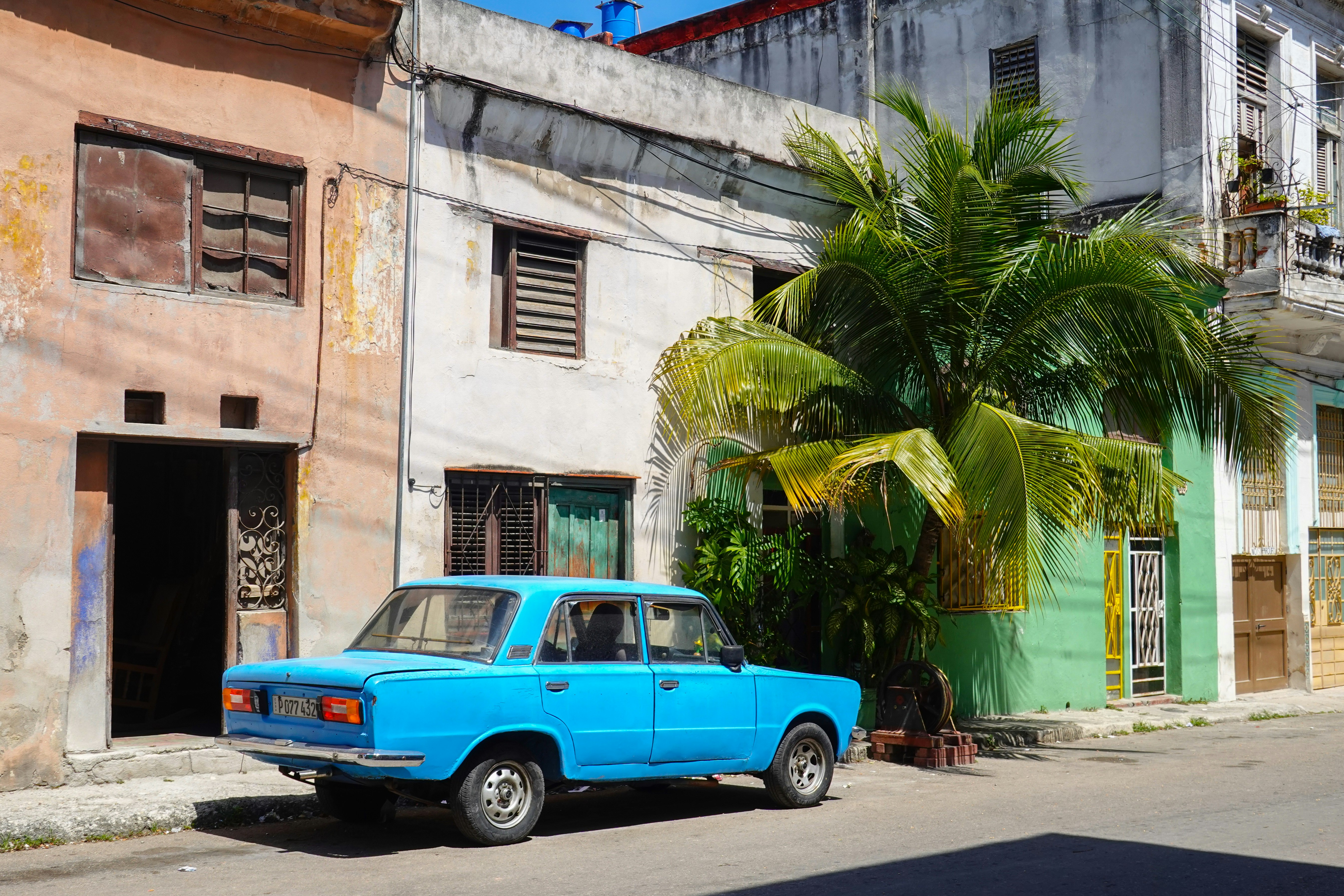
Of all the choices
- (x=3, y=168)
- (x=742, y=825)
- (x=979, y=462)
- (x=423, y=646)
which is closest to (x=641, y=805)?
(x=742, y=825)

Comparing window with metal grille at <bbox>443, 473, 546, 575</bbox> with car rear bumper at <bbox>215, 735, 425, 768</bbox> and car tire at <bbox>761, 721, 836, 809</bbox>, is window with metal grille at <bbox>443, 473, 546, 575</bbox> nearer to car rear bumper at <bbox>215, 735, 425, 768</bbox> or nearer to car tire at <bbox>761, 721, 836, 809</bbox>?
car tire at <bbox>761, 721, 836, 809</bbox>

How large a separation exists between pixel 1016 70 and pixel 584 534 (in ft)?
35.7

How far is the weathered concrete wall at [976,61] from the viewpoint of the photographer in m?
18.3

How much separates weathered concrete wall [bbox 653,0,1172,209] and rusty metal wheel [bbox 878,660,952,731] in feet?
25.7

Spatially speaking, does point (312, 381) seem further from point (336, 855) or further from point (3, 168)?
point (336, 855)

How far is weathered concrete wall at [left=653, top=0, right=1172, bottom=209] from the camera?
1828cm

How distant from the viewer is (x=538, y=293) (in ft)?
40.8

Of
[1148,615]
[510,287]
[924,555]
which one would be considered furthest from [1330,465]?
[510,287]

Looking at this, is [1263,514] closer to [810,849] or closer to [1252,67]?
[1252,67]

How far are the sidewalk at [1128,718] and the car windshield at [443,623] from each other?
6911mm

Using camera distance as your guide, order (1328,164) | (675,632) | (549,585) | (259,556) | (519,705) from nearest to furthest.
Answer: (519,705)
(549,585)
(675,632)
(259,556)
(1328,164)

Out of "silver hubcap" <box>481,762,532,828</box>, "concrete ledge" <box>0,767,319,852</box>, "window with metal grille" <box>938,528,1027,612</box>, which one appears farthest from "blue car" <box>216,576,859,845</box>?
"window with metal grille" <box>938,528,1027,612</box>

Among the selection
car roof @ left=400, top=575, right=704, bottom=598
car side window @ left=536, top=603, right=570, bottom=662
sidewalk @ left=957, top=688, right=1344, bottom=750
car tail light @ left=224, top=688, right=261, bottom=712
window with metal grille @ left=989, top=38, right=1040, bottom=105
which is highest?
window with metal grille @ left=989, top=38, right=1040, bottom=105

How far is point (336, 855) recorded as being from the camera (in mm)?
7559
